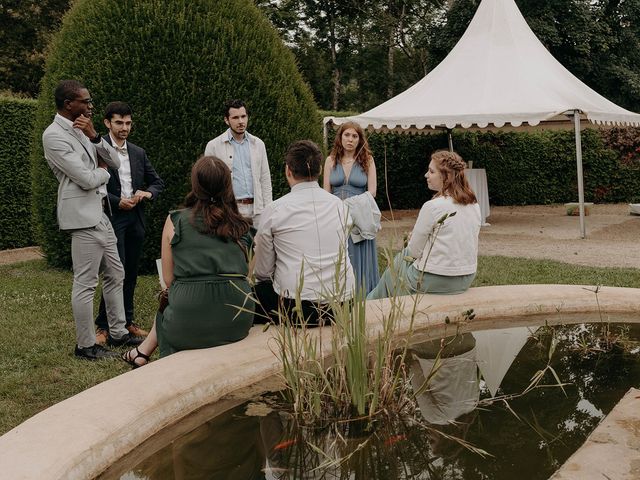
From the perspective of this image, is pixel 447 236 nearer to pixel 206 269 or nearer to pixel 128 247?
pixel 206 269

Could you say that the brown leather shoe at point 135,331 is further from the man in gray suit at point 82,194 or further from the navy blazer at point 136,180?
the navy blazer at point 136,180

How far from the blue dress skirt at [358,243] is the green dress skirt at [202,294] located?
237 cm

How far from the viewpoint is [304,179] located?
3.61m

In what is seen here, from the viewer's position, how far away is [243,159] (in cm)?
544

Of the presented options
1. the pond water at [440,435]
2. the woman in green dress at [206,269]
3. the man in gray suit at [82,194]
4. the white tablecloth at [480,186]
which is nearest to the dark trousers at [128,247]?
the man in gray suit at [82,194]

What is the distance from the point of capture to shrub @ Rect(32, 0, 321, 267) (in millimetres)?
7043

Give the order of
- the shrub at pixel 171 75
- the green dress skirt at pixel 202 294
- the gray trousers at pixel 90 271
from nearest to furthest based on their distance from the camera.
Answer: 1. the green dress skirt at pixel 202 294
2. the gray trousers at pixel 90 271
3. the shrub at pixel 171 75

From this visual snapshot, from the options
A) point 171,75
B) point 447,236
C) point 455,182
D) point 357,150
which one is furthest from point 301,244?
point 171,75

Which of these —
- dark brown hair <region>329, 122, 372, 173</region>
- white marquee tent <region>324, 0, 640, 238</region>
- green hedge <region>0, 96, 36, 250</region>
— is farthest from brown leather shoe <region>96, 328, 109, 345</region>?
white marquee tent <region>324, 0, 640, 238</region>

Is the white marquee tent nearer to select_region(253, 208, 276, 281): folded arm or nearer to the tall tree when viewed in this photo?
select_region(253, 208, 276, 281): folded arm

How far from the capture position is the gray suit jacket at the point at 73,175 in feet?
13.4

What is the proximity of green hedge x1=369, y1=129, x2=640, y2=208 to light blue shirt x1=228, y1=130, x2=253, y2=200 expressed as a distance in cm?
1182

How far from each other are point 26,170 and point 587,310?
9.82 m

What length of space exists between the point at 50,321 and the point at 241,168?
203 cm
